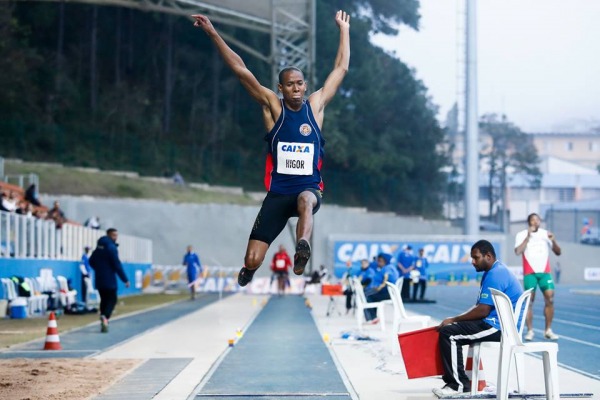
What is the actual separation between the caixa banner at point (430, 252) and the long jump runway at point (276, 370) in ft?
90.1

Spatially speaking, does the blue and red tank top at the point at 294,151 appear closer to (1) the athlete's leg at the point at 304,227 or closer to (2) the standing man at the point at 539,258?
(1) the athlete's leg at the point at 304,227

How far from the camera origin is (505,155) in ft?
246

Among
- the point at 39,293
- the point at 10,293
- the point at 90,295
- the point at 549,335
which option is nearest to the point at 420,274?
the point at 90,295

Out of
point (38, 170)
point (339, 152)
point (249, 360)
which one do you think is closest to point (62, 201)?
point (38, 170)

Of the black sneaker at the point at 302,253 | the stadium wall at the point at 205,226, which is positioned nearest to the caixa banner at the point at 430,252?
the stadium wall at the point at 205,226

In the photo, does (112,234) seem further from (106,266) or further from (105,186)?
(105,186)

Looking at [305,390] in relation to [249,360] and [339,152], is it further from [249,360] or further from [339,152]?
[339,152]

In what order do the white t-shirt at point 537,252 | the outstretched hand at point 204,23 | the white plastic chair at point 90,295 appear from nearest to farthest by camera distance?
1. the outstretched hand at point 204,23
2. the white t-shirt at point 537,252
3. the white plastic chair at point 90,295

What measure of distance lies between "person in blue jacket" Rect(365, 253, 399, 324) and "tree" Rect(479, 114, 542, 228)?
4987 cm

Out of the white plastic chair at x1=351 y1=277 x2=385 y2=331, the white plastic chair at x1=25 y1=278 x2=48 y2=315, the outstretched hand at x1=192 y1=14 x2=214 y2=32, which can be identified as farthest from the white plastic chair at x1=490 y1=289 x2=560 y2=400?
the white plastic chair at x1=25 y1=278 x2=48 y2=315

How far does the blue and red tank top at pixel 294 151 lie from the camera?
8.54 metres

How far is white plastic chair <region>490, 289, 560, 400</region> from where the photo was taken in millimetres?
9055

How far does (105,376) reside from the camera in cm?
1220

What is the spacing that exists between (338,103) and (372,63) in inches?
172
